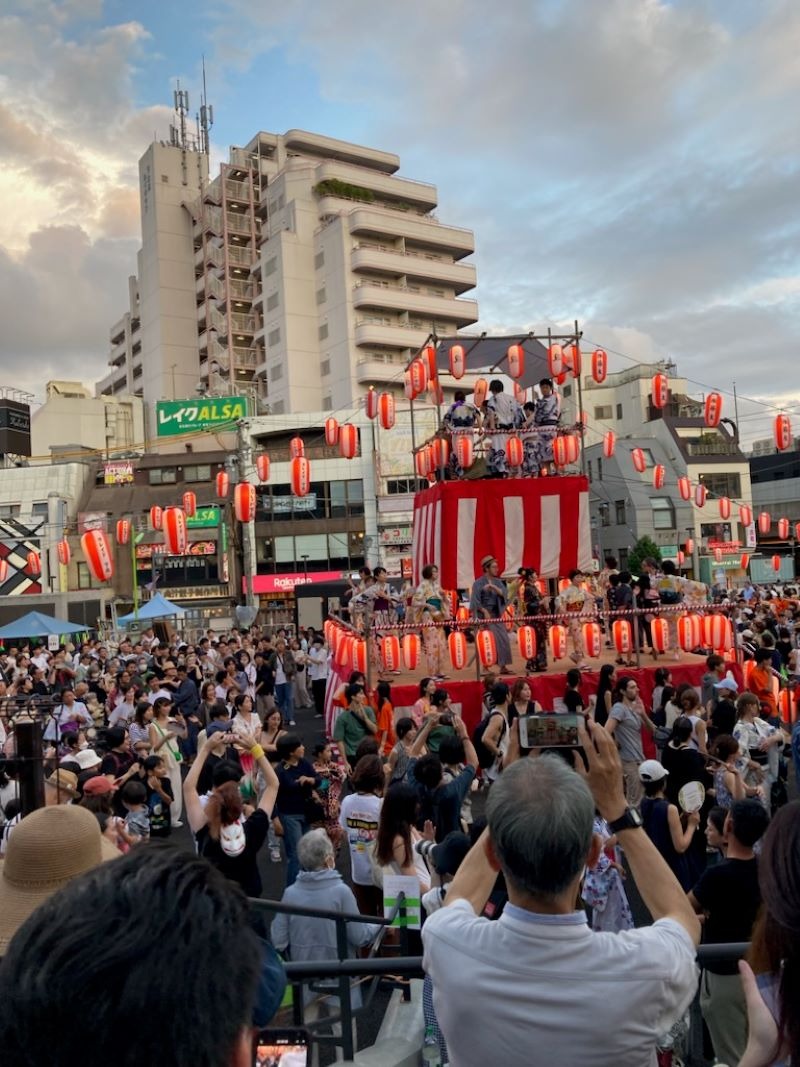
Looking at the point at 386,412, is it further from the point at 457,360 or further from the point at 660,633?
the point at 660,633

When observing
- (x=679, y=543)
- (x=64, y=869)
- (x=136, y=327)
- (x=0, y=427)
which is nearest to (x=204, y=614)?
(x=0, y=427)

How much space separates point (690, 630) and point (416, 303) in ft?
121

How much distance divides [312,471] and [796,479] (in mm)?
25204

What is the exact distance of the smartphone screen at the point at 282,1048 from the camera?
2.10 meters

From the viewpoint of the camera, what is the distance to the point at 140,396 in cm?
5659

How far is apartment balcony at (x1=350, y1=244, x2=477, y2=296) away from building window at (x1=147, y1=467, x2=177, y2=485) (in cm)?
1464

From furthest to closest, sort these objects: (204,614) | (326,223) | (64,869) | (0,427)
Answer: (326,223) < (0,427) < (204,614) < (64,869)

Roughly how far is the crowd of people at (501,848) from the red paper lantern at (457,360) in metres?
6.88

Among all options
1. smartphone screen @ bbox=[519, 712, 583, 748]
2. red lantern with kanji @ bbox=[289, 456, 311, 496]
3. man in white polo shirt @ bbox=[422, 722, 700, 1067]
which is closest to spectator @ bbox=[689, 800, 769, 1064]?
smartphone screen @ bbox=[519, 712, 583, 748]

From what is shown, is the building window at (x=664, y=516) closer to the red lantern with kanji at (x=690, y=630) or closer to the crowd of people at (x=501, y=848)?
the red lantern with kanji at (x=690, y=630)

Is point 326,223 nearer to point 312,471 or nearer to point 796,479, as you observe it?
point 312,471

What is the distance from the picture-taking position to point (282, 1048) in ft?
6.93

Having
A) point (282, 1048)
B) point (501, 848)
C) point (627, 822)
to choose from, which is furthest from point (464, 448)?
point (501, 848)

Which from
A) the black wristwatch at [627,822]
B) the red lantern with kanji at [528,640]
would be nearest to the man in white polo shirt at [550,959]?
the black wristwatch at [627,822]
